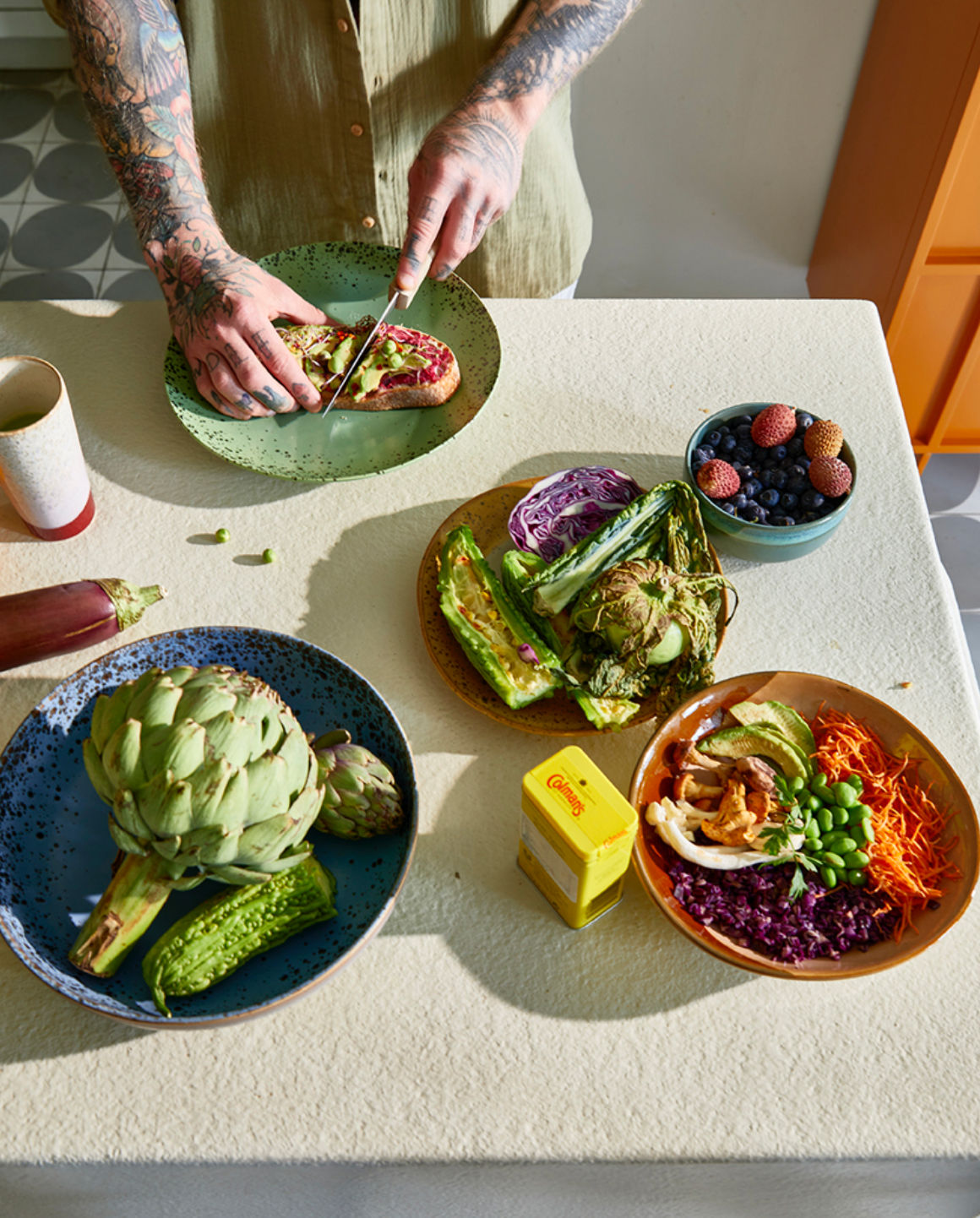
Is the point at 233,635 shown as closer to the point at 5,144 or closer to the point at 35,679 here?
the point at 35,679

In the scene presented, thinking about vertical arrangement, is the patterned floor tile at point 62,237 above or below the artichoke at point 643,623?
below

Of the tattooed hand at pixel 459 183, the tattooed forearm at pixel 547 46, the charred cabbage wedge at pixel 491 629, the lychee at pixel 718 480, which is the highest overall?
→ the tattooed forearm at pixel 547 46

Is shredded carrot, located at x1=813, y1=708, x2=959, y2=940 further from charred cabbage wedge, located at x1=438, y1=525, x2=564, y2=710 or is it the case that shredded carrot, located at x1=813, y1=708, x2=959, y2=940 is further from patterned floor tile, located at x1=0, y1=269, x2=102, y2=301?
patterned floor tile, located at x1=0, y1=269, x2=102, y2=301

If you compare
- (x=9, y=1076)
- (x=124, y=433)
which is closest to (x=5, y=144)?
(x=124, y=433)

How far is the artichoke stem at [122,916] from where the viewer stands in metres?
0.95

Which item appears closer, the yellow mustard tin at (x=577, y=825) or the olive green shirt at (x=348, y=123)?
the yellow mustard tin at (x=577, y=825)

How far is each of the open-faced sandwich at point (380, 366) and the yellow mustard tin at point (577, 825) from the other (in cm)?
67

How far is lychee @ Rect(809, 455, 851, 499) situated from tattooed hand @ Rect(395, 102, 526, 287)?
0.61m

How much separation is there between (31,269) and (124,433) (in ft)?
7.77

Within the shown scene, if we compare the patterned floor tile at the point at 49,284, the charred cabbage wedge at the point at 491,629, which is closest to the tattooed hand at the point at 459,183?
the charred cabbage wedge at the point at 491,629

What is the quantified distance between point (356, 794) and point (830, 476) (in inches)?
28.9

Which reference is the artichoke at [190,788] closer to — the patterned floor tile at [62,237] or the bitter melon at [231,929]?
the bitter melon at [231,929]

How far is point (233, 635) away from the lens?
3.75 feet

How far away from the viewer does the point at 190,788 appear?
0.85 m
